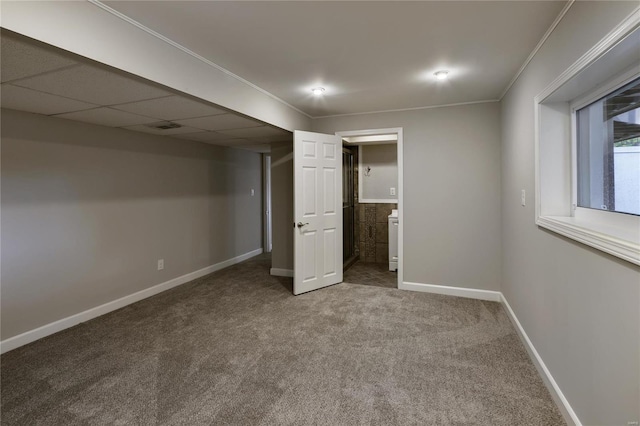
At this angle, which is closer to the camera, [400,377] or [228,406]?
[228,406]

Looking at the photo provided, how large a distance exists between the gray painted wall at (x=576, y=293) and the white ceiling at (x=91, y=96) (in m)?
2.46

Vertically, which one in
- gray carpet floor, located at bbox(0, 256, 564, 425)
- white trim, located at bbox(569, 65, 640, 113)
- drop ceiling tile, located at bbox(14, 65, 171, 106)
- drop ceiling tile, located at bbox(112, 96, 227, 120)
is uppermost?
drop ceiling tile, located at bbox(112, 96, 227, 120)

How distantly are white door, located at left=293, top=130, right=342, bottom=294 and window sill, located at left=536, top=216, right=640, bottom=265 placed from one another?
8.39 feet

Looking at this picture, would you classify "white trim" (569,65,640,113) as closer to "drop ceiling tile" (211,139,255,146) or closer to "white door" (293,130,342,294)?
"white door" (293,130,342,294)

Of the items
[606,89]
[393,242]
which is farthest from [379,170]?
[606,89]

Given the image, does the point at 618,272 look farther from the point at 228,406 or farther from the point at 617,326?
the point at 228,406

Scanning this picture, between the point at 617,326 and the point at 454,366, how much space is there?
1.21m

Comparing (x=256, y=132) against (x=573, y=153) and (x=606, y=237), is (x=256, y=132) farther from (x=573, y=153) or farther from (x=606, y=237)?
(x=606, y=237)

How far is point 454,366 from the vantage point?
90.2 inches

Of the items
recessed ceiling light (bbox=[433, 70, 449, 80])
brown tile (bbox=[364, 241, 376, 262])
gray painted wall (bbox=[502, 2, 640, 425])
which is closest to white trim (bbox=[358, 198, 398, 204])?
brown tile (bbox=[364, 241, 376, 262])

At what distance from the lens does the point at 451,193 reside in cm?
381

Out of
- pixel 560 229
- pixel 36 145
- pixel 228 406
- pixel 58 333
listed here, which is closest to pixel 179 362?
pixel 228 406

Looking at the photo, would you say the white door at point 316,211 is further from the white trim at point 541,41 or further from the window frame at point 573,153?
→ the window frame at point 573,153

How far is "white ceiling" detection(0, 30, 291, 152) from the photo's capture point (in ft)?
5.59
